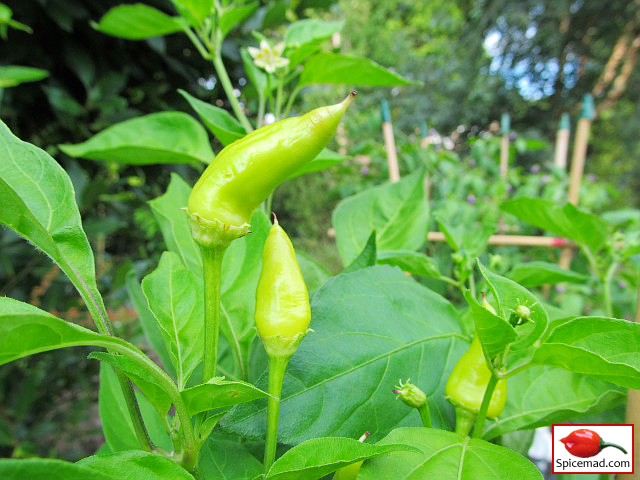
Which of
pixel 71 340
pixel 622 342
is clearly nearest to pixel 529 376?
pixel 622 342

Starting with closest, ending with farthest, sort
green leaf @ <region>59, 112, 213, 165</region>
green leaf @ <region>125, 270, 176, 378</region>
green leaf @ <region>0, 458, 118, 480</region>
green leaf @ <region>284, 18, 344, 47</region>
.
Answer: green leaf @ <region>0, 458, 118, 480</region> → green leaf @ <region>125, 270, 176, 378</region> → green leaf @ <region>59, 112, 213, 165</region> → green leaf @ <region>284, 18, 344, 47</region>

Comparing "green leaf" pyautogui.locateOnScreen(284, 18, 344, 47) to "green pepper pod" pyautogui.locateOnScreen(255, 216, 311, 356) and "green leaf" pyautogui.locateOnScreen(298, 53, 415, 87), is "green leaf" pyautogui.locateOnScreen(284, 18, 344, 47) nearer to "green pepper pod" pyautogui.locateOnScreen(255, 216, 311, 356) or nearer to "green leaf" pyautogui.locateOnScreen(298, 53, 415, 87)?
"green leaf" pyautogui.locateOnScreen(298, 53, 415, 87)

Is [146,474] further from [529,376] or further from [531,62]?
[531,62]

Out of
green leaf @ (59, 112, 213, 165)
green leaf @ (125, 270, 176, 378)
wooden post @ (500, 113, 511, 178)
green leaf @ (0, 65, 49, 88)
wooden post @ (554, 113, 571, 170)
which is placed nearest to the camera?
green leaf @ (125, 270, 176, 378)

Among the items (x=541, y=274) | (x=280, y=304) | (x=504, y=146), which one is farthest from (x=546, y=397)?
(x=504, y=146)

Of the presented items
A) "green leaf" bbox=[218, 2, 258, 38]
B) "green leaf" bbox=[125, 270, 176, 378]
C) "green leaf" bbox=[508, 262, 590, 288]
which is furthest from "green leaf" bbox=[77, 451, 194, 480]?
"green leaf" bbox=[218, 2, 258, 38]

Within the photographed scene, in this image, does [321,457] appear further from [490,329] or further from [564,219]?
[564,219]
